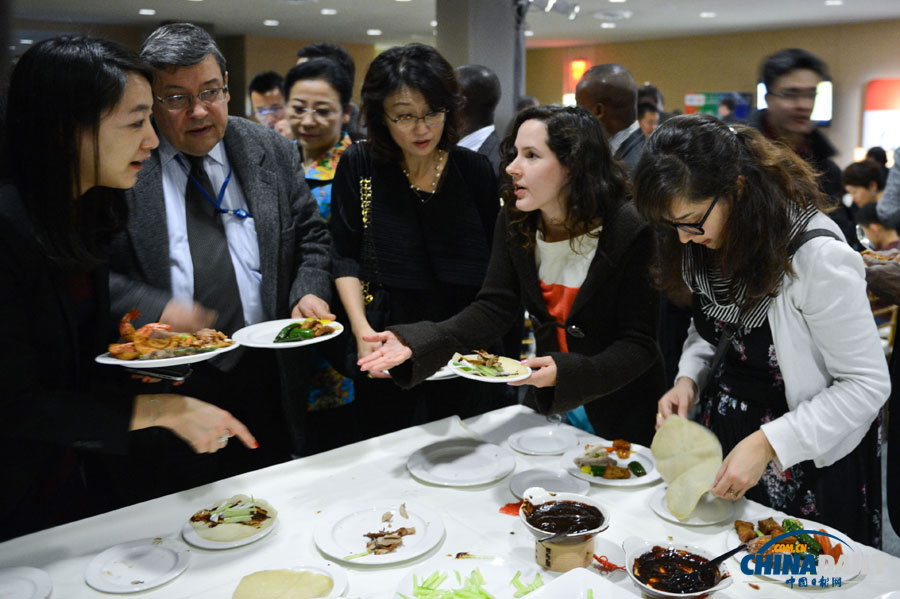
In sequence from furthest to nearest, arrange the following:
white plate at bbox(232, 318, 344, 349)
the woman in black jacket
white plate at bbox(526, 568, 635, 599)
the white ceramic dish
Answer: the woman in black jacket < white plate at bbox(232, 318, 344, 349) < the white ceramic dish < white plate at bbox(526, 568, 635, 599)

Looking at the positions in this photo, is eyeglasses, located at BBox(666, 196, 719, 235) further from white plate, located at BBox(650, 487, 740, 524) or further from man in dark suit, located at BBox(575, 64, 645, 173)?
man in dark suit, located at BBox(575, 64, 645, 173)

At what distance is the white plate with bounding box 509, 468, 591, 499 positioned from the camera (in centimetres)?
157

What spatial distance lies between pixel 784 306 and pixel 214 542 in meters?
1.23

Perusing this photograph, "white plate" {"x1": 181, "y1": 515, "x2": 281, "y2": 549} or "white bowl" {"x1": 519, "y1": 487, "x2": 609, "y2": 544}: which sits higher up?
"white bowl" {"x1": 519, "y1": 487, "x2": 609, "y2": 544}

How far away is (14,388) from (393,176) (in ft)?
4.33

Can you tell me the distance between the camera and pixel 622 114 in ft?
10.9

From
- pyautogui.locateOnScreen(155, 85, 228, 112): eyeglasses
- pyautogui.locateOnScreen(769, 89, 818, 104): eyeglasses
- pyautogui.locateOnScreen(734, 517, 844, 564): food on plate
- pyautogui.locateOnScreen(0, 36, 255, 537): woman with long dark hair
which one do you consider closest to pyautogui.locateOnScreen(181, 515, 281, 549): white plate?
pyautogui.locateOnScreen(0, 36, 255, 537): woman with long dark hair

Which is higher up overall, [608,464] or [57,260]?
[57,260]

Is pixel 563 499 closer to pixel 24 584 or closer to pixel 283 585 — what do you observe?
pixel 283 585

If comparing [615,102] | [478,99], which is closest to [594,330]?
[615,102]

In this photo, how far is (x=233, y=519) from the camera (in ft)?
4.71

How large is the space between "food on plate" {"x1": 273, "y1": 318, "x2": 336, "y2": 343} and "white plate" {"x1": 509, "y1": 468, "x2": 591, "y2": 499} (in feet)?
1.96

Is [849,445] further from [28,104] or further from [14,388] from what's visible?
[28,104]

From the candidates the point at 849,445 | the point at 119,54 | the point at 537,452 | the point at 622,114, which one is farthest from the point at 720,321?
the point at 622,114
